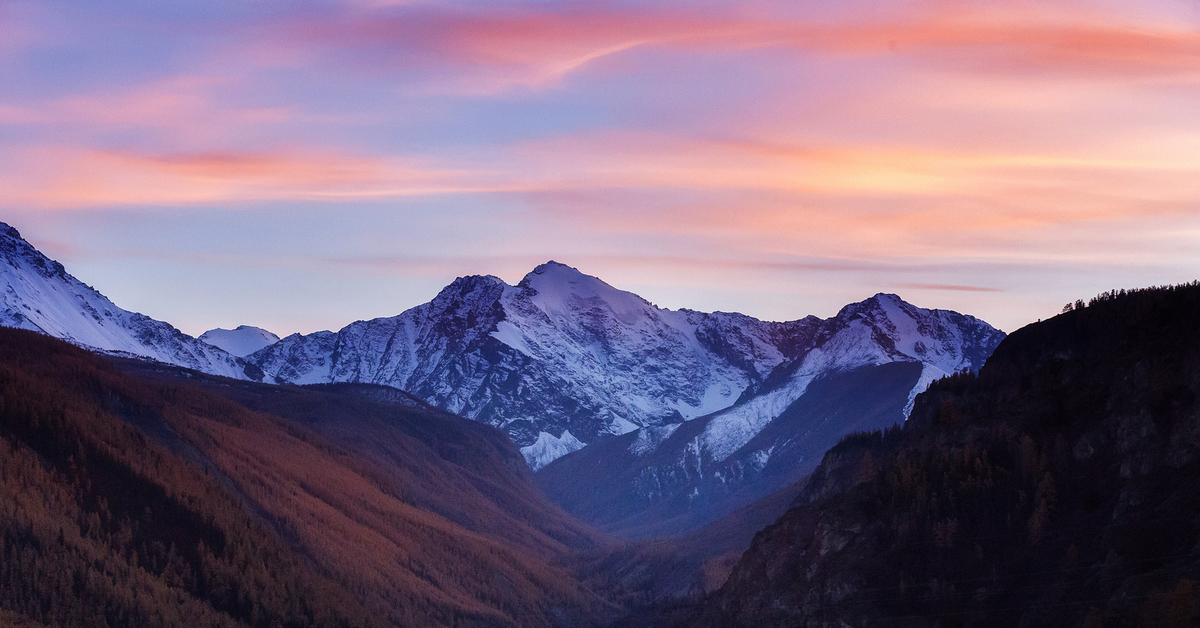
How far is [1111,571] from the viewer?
14662 cm

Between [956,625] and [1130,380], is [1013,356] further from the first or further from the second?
[956,625]

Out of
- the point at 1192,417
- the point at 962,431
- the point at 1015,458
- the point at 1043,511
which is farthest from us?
the point at 962,431

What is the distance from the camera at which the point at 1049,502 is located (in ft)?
555

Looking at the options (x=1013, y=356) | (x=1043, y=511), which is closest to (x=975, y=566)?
(x=1043, y=511)

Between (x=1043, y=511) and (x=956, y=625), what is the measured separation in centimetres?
1689

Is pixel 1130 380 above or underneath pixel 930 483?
above

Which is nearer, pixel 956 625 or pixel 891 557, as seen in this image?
pixel 956 625

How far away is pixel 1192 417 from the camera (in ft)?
511

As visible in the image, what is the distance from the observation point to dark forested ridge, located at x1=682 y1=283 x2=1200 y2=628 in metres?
148

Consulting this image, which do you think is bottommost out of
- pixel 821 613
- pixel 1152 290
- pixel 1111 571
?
pixel 821 613

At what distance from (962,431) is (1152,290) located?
30.8 m

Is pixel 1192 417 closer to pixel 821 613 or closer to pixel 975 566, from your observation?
pixel 975 566

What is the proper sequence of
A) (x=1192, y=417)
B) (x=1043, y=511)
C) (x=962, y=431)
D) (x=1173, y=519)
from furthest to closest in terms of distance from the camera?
(x=962, y=431) → (x=1043, y=511) → (x=1192, y=417) → (x=1173, y=519)

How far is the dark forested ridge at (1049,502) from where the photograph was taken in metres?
148
